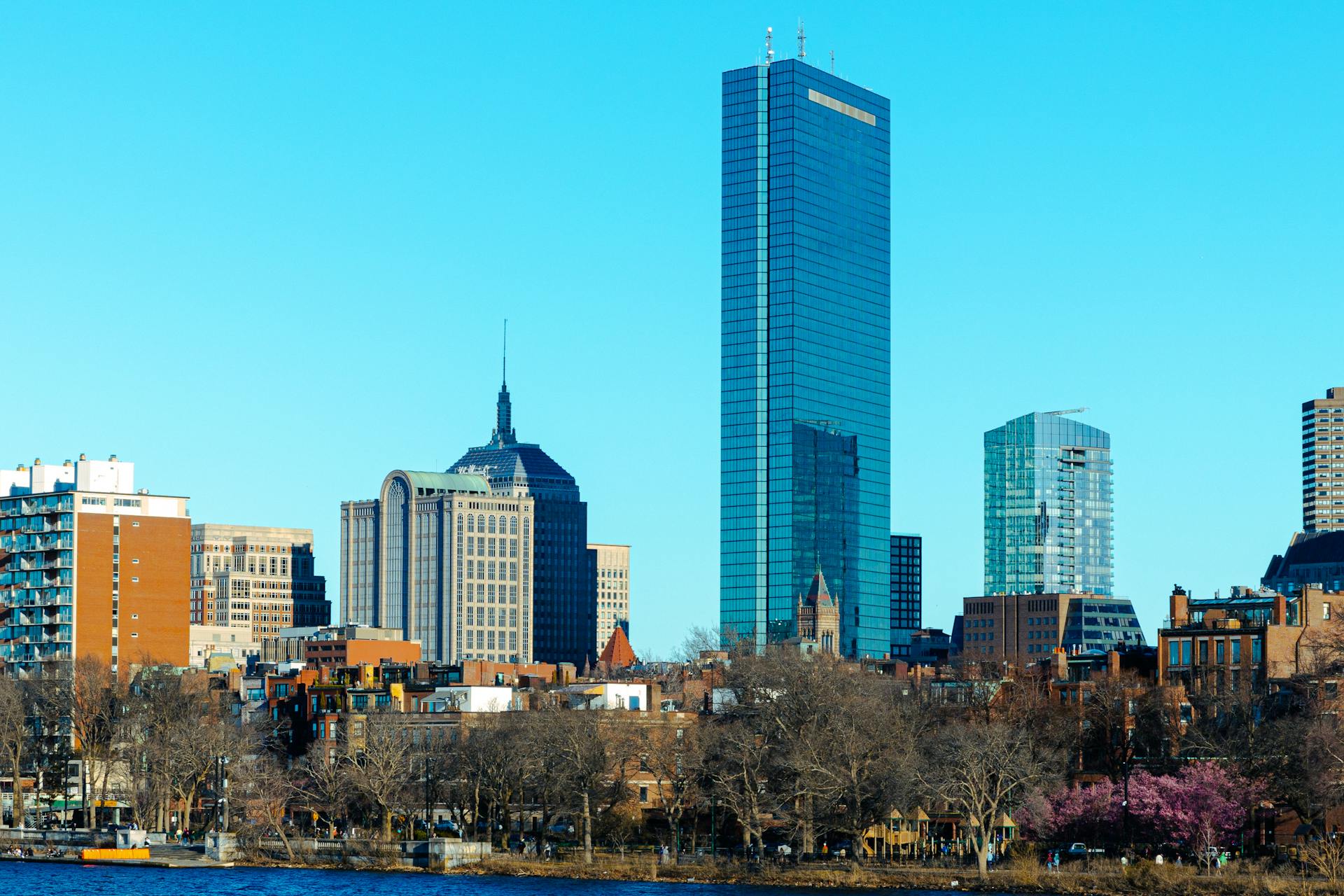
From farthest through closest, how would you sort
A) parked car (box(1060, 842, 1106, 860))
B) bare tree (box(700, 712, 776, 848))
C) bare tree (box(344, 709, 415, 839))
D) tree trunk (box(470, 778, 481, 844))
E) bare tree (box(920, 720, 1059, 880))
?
bare tree (box(344, 709, 415, 839)) → tree trunk (box(470, 778, 481, 844)) → bare tree (box(700, 712, 776, 848)) → parked car (box(1060, 842, 1106, 860)) → bare tree (box(920, 720, 1059, 880))

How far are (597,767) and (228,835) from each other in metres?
29.3

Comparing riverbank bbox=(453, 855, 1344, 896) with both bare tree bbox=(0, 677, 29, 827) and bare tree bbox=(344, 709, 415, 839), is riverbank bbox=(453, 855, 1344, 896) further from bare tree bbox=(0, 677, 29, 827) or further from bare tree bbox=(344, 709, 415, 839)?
bare tree bbox=(0, 677, 29, 827)

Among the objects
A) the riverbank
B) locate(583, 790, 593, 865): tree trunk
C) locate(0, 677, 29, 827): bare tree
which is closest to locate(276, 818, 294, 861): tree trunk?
the riverbank

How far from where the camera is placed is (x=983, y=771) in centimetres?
14512

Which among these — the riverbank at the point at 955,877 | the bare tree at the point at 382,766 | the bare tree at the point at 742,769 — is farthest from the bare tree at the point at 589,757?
the bare tree at the point at 382,766

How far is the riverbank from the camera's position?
127188 mm

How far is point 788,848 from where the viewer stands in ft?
522

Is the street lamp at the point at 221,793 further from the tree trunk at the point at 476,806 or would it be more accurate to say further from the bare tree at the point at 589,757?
the bare tree at the point at 589,757

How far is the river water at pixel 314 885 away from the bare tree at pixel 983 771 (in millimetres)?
9237

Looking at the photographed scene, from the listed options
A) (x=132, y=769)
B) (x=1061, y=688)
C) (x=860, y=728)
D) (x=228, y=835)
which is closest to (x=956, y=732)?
(x=860, y=728)

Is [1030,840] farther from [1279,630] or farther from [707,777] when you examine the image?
[1279,630]

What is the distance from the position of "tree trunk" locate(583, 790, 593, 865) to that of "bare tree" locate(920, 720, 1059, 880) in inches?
940

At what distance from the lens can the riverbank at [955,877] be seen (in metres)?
127

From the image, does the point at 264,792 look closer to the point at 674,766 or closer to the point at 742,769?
the point at 674,766
